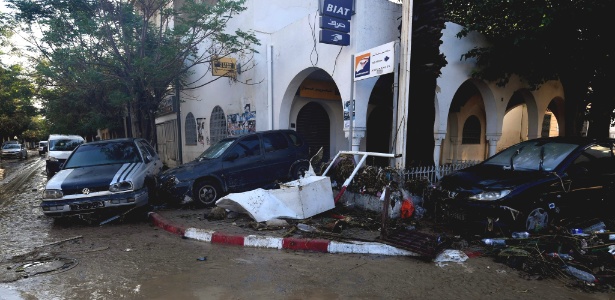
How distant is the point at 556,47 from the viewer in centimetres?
918

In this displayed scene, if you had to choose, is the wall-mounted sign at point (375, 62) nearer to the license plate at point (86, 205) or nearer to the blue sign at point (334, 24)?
the blue sign at point (334, 24)

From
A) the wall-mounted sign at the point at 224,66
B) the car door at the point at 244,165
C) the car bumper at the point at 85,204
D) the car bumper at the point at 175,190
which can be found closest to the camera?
the car bumper at the point at 85,204

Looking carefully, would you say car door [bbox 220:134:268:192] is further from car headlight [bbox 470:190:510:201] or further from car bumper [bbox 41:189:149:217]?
car headlight [bbox 470:190:510:201]

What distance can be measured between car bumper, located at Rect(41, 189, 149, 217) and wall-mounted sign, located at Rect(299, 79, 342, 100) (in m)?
7.43

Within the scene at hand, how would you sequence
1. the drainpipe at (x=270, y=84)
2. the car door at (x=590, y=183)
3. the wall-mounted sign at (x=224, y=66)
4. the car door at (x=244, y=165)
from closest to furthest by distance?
the car door at (x=590, y=183) < the car door at (x=244, y=165) < the drainpipe at (x=270, y=84) < the wall-mounted sign at (x=224, y=66)

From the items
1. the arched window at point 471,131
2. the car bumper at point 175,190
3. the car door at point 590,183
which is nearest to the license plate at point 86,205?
the car bumper at point 175,190

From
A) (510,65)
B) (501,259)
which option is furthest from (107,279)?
(510,65)

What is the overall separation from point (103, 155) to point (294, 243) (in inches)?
216

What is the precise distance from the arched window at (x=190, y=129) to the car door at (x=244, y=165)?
415 inches

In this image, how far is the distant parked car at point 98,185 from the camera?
652 cm

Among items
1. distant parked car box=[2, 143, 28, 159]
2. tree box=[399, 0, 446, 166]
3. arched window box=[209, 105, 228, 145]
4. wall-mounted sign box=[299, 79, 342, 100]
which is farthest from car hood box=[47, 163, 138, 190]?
distant parked car box=[2, 143, 28, 159]

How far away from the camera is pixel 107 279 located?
13.5 ft

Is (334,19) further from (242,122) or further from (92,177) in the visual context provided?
(242,122)

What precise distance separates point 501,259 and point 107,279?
4963 millimetres
